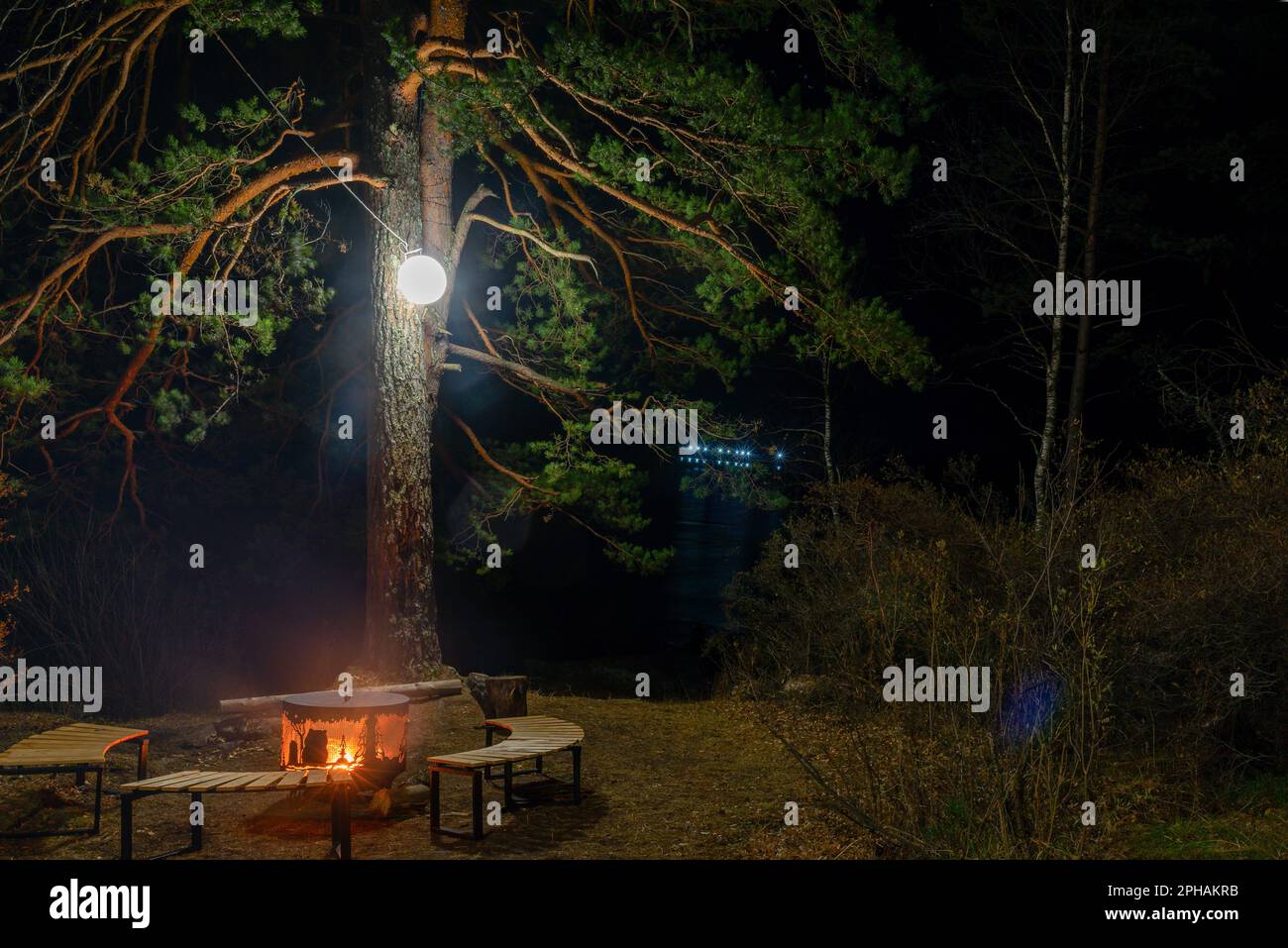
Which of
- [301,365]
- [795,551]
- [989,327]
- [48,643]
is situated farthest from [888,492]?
[989,327]

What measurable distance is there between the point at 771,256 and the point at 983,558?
3.40 meters

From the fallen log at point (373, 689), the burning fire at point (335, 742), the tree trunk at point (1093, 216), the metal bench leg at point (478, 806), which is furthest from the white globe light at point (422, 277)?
the tree trunk at point (1093, 216)

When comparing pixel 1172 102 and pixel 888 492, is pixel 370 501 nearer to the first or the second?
pixel 888 492

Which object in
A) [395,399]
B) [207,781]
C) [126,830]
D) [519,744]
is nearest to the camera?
[126,830]

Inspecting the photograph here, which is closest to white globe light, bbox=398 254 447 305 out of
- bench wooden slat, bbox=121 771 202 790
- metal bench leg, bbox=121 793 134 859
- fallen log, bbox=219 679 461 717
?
fallen log, bbox=219 679 461 717

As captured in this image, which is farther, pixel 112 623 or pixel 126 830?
pixel 112 623

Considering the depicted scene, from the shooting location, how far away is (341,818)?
590 centimetres

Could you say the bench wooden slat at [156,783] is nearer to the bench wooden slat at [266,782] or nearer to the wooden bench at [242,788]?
the wooden bench at [242,788]

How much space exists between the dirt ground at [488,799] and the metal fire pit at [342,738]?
1.22ft

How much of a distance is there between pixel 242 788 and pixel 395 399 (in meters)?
5.54

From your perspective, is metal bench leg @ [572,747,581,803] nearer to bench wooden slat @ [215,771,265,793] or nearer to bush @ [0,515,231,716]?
bench wooden slat @ [215,771,265,793]

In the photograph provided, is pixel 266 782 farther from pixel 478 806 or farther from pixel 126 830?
pixel 478 806

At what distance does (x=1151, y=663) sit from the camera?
295 inches

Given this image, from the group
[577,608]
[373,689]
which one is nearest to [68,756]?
[373,689]
